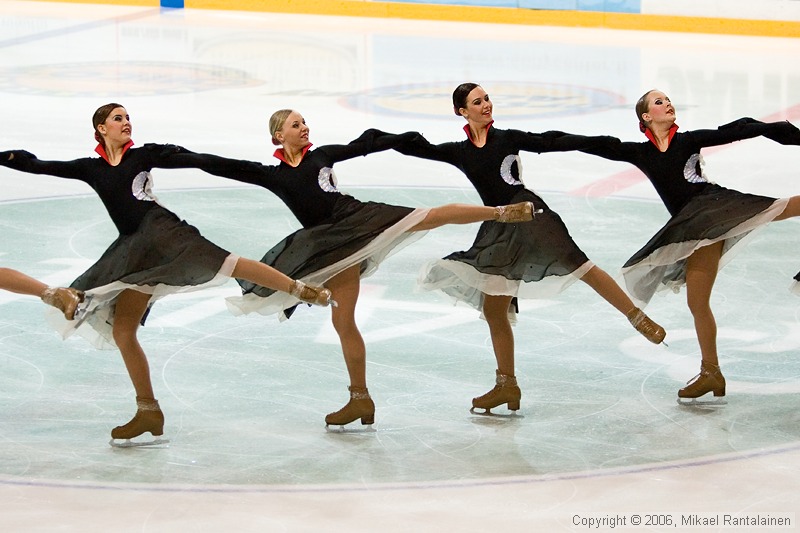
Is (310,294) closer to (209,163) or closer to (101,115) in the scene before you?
(209,163)

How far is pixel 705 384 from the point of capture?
6043 millimetres

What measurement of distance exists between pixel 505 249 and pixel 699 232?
844mm

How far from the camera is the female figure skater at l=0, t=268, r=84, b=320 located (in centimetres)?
518

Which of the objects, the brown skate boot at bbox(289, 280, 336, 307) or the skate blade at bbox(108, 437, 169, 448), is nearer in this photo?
the brown skate boot at bbox(289, 280, 336, 307)

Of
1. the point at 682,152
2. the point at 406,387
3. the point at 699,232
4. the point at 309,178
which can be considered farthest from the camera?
the point at 406,387

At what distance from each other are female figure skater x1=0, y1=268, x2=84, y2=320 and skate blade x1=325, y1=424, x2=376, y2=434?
3.90ft

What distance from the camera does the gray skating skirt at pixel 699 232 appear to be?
5.91 m

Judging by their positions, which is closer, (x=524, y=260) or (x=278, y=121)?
(x=278, y=121)

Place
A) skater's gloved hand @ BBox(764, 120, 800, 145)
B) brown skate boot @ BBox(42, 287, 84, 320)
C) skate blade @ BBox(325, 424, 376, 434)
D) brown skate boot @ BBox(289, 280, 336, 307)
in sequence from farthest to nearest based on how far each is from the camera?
skater's gloved hand @ BBox(764, 120, 800, 145) < skate blade @ BBox(325, 424, 376, 434) < brown skate boot @ BBox(289, 280, 336, 307) < brown skate boot @ BBox(42, 287, 84, 320)

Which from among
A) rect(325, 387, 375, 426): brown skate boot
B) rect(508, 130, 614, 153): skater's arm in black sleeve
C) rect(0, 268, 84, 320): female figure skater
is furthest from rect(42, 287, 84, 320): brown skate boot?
rect(508, 130, 614, 153): skater's arm in black sleeve

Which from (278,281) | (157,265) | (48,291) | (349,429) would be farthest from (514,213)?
(48,291)

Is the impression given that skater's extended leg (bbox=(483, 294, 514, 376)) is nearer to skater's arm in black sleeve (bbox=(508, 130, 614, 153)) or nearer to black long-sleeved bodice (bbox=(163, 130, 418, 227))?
skater's arm in black sleeve (bbox=(508, 130, 614, 153))

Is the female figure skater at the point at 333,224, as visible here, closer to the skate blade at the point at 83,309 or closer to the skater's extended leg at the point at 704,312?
the skate blade at the point at 83,309

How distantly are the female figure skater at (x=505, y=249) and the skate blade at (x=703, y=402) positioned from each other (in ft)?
1.85
